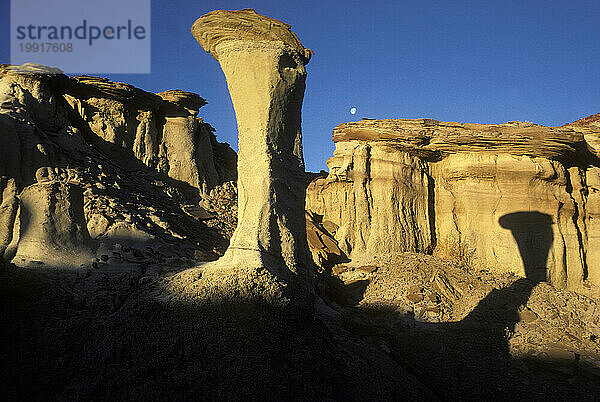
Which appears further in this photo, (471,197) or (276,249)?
(471,197)

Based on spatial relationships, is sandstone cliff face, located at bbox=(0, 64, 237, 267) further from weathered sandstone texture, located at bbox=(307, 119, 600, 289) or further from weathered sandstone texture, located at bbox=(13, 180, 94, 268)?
weathered sandstone texture, located at bbox=(307, 119, 600, 289)

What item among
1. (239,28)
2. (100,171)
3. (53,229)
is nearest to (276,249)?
(53,229)

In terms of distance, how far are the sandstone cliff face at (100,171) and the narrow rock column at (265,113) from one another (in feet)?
8.29

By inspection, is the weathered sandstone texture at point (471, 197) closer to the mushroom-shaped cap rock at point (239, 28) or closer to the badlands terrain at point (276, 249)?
the badlands terrain at point (276, 249)

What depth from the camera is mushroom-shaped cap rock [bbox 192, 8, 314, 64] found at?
838cm

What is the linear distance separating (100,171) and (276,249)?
7295 millimetres

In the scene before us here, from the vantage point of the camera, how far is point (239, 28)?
8.38 m

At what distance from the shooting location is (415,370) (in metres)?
8.30

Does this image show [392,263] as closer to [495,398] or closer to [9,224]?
[495,398]

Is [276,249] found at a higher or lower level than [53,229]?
lower

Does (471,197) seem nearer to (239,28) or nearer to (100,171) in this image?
(239,28)

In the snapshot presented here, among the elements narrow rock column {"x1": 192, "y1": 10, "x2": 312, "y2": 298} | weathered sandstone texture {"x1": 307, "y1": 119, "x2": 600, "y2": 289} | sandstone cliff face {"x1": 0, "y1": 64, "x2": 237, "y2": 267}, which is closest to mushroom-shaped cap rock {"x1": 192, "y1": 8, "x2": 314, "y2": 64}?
narrow rock column {"x1": 192, "y1": 10, "x2": 312, "y2": 298}

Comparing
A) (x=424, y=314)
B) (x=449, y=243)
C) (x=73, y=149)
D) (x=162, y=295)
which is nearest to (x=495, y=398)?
(x=424, y=314)

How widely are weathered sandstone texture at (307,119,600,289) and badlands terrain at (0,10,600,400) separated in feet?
0.23
